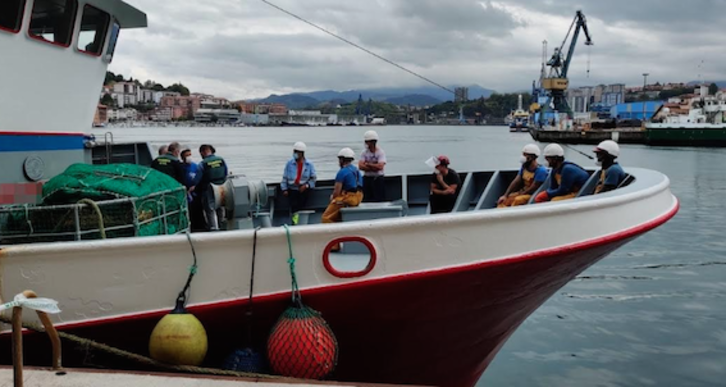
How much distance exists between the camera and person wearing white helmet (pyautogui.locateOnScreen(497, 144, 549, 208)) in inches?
275

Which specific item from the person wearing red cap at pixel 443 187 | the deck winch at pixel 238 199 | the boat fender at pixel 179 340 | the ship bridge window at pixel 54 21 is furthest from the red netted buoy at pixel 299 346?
the person wearing red cap at pixel 443 187

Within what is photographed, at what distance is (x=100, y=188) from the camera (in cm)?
484

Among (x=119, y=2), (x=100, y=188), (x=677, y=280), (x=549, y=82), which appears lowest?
(x=677, y=280)

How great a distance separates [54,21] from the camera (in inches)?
227

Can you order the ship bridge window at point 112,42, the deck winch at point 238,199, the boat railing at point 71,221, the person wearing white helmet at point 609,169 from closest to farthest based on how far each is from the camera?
the boat railing at point 71,221
the person wearing white helmet at point 609,169
the ship bridge window at point 112,42
the deck winch at point 238,199

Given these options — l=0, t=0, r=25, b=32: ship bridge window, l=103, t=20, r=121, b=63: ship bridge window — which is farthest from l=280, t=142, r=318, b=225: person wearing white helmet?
l=0, t=0, r=25, b=32: ship bridge window

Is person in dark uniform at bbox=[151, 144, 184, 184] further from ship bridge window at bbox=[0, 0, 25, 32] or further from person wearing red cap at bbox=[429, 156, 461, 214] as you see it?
person wearing red cap at bbox=[429, 156, 461, 214]

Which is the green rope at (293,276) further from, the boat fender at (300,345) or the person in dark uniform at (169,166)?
the person in dark uniform at (169,166)

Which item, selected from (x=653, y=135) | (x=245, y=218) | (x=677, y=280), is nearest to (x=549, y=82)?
(x=653, y=135)

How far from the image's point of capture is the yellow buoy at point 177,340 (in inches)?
153

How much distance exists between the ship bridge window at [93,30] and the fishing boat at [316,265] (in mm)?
209

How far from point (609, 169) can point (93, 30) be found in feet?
17.8

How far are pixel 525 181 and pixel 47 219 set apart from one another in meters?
5.00

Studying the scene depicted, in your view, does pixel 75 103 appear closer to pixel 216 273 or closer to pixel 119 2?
pixel 119 2
